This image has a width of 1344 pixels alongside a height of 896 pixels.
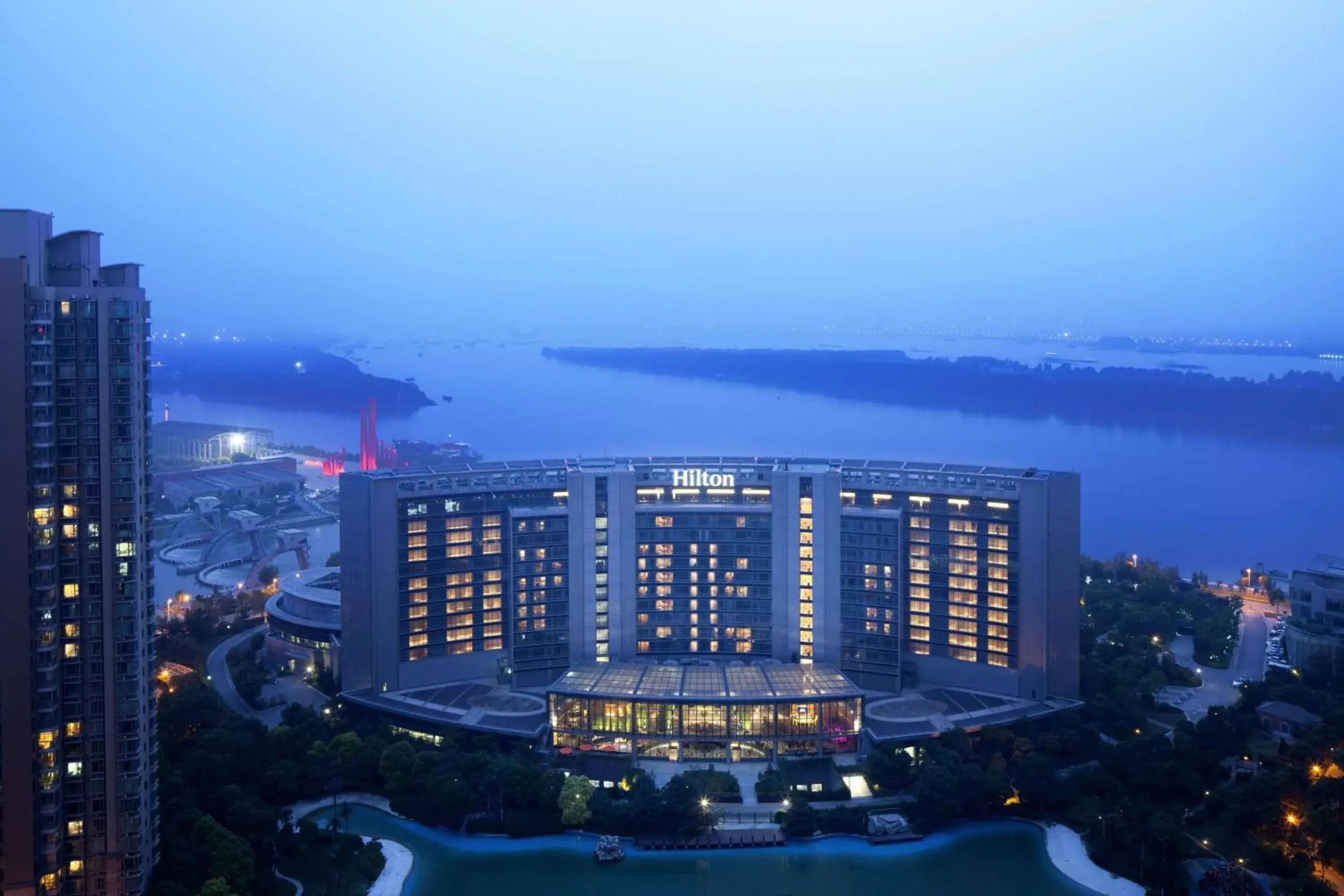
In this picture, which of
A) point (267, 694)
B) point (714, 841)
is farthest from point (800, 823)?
point (267, 694)

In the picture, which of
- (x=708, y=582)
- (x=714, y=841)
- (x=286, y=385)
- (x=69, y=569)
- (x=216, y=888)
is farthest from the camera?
(x=286, y=385)

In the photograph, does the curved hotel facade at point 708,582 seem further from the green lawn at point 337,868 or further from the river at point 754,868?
the green lawn at point 337,868

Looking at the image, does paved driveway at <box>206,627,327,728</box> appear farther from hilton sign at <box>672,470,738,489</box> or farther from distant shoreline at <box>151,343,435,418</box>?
distant shoreline at <box>151,343,435,418</box>

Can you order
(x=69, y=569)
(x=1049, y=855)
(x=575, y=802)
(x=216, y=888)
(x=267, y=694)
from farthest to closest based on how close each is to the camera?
(x=267, y=694), (x=575, y=802), (x=1049, y=855), (x=216, y=888), (x=69, y=569)

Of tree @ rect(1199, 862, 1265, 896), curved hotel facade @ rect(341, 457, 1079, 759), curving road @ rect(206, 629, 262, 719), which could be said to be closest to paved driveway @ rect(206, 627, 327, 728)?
curving road @ rect(206, 629, 262, 719)

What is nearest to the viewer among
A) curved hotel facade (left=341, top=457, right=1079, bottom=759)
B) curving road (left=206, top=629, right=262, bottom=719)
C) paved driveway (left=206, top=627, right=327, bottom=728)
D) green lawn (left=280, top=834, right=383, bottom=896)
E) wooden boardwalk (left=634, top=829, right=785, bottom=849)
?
green lawn (left=280, top=834, right=383, bottom=896)

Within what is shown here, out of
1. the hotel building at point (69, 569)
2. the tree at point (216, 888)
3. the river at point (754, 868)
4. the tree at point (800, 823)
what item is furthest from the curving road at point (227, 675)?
the tree at point (800, 823)

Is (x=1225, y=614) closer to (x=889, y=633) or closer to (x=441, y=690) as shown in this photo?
(x=889, y=633)

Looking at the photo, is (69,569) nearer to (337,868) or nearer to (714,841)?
(337,868)
